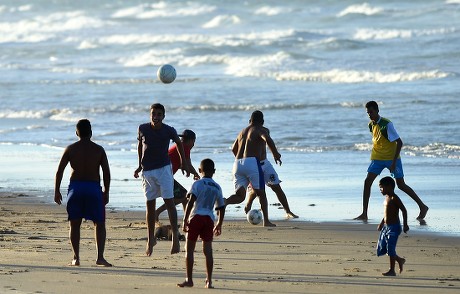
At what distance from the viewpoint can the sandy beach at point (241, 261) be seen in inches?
334

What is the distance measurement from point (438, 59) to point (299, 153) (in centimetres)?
2137

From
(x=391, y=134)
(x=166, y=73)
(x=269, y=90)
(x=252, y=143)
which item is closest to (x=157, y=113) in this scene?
(x=252, y=143)

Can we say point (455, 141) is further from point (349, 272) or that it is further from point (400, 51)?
point (400, 51)

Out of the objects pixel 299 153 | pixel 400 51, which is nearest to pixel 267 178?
pixel 299 153

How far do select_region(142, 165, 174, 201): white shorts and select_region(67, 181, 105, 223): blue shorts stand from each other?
104cm

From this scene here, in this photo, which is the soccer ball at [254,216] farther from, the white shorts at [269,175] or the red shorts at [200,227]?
the red shorts at [200,227]

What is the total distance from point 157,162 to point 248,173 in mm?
2383

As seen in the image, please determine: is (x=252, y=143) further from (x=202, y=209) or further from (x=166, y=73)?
(x=166, y=73)

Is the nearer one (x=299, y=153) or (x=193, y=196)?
(x=193, y=196)

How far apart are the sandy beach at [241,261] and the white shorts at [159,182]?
55cm

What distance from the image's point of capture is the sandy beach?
8.49 m

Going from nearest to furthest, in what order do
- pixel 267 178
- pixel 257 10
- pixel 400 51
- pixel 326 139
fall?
pixel 267 178
pixel 326 139
pixel 400 51
pixel 257 10

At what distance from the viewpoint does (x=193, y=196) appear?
8641 millimetres

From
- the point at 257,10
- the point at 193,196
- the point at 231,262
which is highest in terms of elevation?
the point at 257,10
